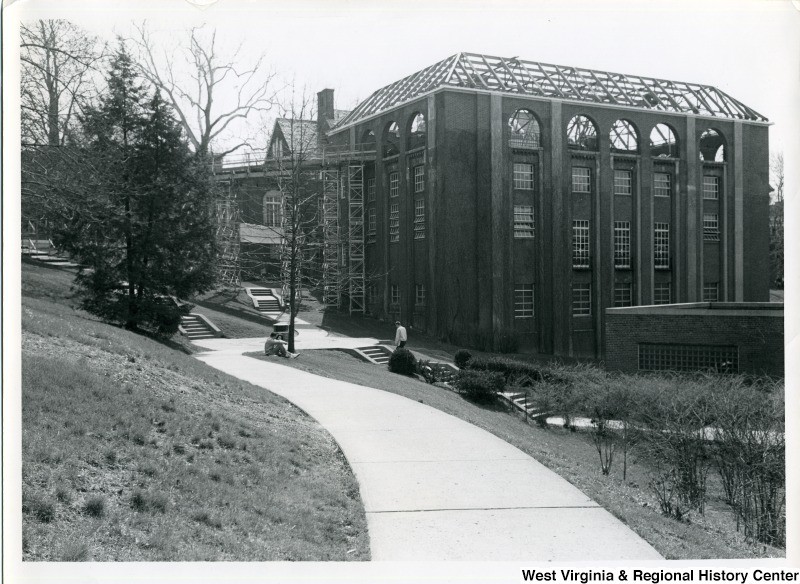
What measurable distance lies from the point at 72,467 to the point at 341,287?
84.6ft

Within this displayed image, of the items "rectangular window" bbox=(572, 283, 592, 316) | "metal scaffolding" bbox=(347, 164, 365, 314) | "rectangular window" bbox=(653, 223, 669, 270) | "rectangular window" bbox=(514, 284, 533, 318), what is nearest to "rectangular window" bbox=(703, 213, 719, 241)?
→ "rectangular window" bbox=(653, 223, 669, 270)

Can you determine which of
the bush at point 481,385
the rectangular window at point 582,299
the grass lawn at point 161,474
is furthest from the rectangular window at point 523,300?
the grass lawn at point 161,474

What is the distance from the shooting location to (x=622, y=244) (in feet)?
123

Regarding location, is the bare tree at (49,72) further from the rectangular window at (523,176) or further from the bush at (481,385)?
the rectangular window at (523,176)

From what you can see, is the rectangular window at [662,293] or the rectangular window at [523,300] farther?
the rectangular window at [662,293]

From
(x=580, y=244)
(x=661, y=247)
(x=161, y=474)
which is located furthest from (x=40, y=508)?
(x=661, y=247)

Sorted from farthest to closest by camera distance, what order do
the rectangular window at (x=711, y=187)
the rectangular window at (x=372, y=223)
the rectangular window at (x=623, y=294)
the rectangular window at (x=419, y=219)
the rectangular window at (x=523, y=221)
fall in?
the rectangular window at (x=711, y=187), the rectangular window at (x=623, y=294), the rectangular window at (x=372, y=223), the rectangular window at (x=419, y=219), the rectangular window at (x=523, y=221)

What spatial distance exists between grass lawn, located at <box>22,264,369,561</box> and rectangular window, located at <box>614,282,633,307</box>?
27.7 metres

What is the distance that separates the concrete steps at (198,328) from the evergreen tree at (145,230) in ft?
15.9

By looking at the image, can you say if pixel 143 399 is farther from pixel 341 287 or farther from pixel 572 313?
pixel 572 313

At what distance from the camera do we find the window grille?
23281mm

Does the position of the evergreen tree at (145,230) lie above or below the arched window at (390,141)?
below

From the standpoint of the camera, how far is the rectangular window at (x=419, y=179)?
33.7 meters

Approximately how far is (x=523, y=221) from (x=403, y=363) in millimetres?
12979
